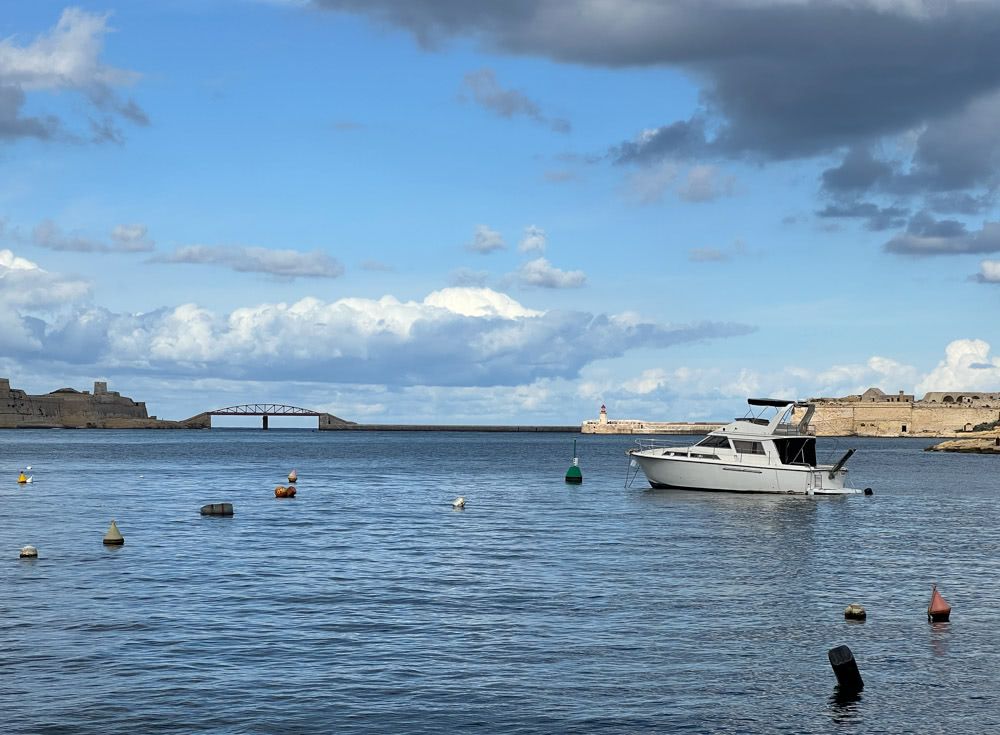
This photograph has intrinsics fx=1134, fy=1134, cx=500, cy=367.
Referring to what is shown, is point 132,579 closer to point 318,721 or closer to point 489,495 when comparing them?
point 318,721

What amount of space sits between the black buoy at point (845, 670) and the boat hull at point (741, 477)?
162 ft

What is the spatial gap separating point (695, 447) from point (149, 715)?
5603 centimetres

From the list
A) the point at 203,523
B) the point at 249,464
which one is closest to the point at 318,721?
the point at 203,523

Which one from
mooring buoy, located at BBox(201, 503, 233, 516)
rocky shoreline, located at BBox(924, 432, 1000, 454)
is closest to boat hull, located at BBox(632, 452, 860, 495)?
mooring buoy, located at BBox(201, 503, 233, 516)

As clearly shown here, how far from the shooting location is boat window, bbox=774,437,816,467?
72.4m

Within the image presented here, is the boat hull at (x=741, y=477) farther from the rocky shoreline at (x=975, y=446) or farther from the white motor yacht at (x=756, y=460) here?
the rocky shoreline at (x=975, y=446)

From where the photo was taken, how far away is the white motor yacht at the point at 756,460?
7144 centimetres

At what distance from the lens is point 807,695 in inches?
877

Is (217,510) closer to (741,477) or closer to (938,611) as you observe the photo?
(741,477)

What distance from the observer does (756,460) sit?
71500 millimetres

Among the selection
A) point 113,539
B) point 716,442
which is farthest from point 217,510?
point 716,442

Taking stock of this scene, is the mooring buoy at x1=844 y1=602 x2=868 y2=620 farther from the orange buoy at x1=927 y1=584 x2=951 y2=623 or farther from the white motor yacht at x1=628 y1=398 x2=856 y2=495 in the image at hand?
the white motor yacht at x1=628 y1=398 x2=856 y2=495

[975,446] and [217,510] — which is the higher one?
[975,446]

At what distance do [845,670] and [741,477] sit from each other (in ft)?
164
